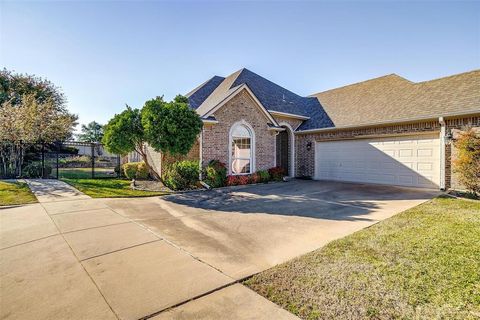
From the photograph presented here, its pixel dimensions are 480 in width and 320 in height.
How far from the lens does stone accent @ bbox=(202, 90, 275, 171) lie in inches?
507

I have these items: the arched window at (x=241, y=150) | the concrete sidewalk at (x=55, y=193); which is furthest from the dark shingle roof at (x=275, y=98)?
the concrete sidewalk at (x=55, y=193)

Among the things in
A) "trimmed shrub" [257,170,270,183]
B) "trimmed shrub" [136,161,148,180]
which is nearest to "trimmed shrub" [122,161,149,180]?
"trimmed shrub" [136,161,148,180]

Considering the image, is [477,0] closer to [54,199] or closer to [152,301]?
[152,301]

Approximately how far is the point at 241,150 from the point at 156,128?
5537 millimetres

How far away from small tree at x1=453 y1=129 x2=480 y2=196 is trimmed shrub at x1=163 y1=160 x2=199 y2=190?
450 inches

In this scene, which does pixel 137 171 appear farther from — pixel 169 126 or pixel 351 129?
pixel 351 129

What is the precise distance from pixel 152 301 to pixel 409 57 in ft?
54.2

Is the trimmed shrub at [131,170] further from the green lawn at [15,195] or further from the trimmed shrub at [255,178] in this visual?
the trimmed shrub at [255,178]

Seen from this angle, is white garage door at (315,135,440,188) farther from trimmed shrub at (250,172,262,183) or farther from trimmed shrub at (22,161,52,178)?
trimmed shrub at (22,161,52,178)

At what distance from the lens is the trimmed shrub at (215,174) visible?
40.4 ft

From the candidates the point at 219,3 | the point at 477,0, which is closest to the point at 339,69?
the point at 477,0

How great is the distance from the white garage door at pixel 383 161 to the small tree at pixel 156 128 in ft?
30.6

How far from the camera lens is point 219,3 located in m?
10.7

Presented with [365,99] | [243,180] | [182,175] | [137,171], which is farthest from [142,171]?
[365,99]
